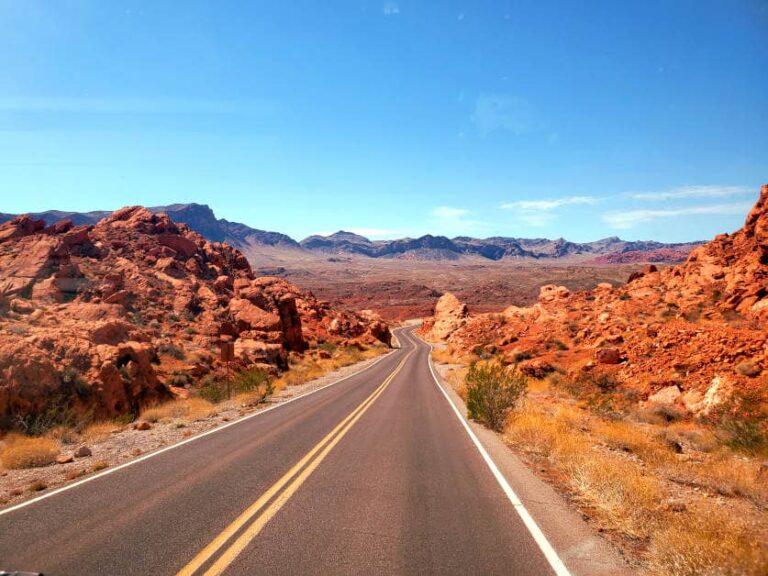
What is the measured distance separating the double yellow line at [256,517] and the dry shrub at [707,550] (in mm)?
4316

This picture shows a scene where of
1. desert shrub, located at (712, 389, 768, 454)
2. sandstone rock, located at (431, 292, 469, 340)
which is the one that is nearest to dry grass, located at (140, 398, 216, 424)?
desert shrub, located at (712, 389, 768, 454)

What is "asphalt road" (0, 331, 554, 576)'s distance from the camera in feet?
14.5

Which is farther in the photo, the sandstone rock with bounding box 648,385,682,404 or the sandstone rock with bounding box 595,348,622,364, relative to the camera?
the sandstone rock with bounding box 595,348,622,364

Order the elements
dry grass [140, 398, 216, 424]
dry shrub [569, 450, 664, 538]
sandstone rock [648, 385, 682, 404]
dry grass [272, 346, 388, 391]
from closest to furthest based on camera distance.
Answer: dry shrub [569, 450, 664, 538] < dry grass [140, 398, 216, 424] < sandstone rock [648, 385, 682, 404] < dry grass [272, 346, 388, 391]

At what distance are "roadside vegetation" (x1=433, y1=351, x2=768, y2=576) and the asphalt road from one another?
126 cm

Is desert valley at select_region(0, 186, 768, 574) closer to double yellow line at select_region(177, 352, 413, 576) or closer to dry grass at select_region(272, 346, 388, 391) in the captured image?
dry grass at select_region(272, 346, 388, 391)

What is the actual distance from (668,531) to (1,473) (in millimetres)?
11024

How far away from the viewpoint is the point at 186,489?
6695mm

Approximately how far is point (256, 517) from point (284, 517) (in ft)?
1.16

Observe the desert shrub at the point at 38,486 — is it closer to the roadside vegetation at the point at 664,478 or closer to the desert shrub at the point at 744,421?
the roadside vegetation at the point at 664,478

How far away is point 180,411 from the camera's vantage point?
50.3ft

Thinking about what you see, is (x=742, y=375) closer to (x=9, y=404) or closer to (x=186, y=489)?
(x=186, y=489)

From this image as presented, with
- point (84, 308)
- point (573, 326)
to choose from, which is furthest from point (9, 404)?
point (573, 326)

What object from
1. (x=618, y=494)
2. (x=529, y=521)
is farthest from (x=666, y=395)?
(x=529, y=521)
